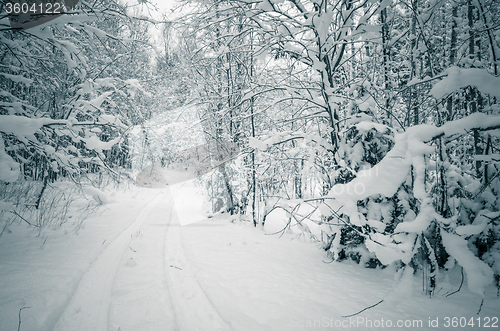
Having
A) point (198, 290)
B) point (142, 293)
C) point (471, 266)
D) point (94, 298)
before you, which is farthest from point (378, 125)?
point (94, 298)

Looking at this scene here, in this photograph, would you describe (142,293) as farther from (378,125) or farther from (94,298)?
(378,125)

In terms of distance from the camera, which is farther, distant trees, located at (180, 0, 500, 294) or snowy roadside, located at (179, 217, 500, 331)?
snowy roadside, located at (179, 217, 500, 331)

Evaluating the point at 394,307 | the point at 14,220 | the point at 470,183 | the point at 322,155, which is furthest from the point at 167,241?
the point at 470,183

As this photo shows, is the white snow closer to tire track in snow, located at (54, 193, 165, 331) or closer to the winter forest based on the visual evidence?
the winter forest

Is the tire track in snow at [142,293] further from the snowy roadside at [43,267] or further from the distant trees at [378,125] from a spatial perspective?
the distant trees at [378,125]

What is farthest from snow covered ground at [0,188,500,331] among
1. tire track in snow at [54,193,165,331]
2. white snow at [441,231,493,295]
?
white snow at [441,231,493,295]

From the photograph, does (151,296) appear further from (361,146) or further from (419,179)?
(361,146)

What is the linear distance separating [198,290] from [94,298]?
121 centimetres

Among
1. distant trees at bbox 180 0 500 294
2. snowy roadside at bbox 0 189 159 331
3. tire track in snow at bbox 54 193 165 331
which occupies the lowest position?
tire track in snow at bbox 54 193 165 331

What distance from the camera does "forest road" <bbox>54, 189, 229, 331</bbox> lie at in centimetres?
206

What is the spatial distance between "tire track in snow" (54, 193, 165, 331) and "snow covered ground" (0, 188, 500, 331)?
0.03 feet

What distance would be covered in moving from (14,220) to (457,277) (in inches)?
306

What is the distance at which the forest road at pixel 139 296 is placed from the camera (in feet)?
6.75

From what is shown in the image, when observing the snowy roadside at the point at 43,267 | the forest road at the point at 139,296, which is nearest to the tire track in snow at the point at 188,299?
the forest road at the point at 139,296
